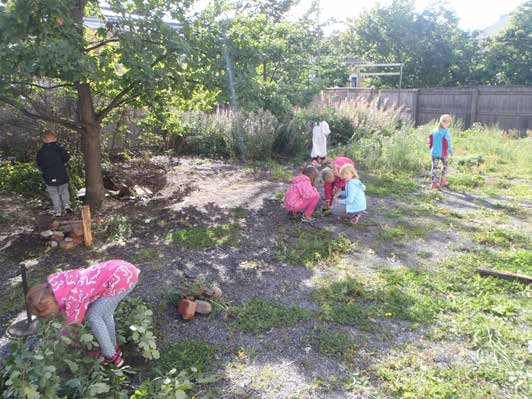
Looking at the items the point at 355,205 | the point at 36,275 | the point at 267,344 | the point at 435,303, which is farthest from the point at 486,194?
the point at 36,275

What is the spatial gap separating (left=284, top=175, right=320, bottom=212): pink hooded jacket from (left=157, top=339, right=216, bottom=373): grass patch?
3.01 m

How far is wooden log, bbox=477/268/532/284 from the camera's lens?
4160mm

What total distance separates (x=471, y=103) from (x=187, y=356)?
15.9 m

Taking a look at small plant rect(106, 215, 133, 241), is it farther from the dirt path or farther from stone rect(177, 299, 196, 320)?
stone rect(177, 299, 196, 320)

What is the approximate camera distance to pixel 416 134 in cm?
1234

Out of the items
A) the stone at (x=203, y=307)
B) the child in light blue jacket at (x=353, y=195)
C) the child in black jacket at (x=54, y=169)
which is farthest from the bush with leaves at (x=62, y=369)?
the child in black jacket at (x=54, y=169)

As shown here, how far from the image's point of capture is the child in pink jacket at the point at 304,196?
19.4ft

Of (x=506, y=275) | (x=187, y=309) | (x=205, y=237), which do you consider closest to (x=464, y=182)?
(x=506, y=275)

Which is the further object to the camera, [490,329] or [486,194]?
[486,194]

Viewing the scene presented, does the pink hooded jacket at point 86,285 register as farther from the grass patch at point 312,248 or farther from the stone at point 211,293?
the grass patch at point 312,248

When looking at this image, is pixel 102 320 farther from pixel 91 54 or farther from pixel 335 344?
pixel 91 54

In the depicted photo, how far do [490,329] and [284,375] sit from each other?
1738mm

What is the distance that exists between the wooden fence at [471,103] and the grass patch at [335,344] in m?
11.0

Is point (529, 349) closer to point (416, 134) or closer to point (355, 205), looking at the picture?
point (355, 205)
